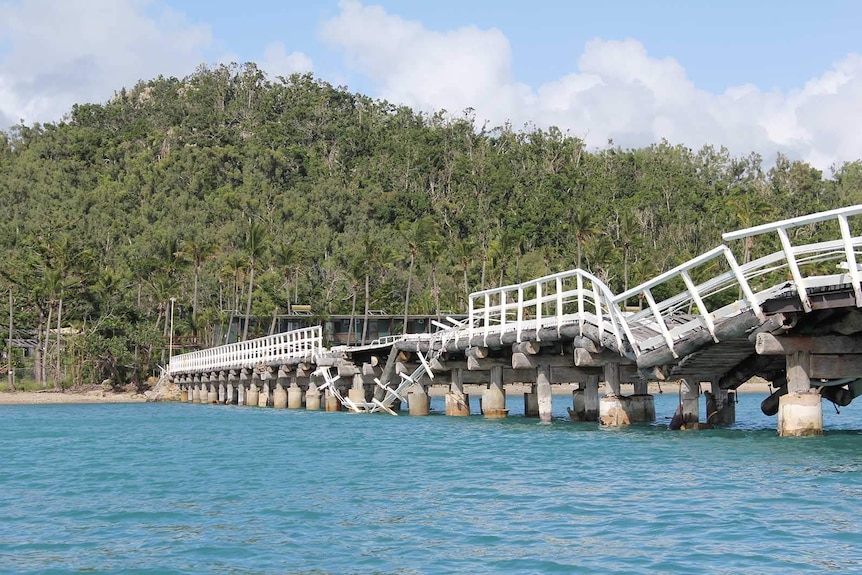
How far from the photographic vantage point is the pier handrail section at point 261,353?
48.6 meters

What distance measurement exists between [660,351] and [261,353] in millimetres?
33619

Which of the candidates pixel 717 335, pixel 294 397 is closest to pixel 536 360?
pixel 717 335

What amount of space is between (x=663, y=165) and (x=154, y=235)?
5549 cm

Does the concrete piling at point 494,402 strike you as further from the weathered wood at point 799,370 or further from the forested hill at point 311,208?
the forested hill at point 311,208

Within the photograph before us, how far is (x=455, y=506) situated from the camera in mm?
17203

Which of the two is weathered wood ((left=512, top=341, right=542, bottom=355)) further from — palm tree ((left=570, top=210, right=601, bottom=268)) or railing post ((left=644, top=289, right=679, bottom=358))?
palm tree ((left=570, top=210, right=601, bottom=268))

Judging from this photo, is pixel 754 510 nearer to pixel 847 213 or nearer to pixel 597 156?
pixel 847 213

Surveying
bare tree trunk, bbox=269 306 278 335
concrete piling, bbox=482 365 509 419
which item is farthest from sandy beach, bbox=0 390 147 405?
concrete piling, bbox=482 365 509 419

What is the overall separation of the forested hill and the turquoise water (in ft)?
205

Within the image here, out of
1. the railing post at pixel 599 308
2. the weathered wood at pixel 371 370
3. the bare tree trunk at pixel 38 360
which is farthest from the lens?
the bare tree trunk at pixel 38 360

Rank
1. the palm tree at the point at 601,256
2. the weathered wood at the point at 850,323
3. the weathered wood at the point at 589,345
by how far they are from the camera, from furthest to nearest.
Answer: the palm tree at the point at 601,256, the weathered wood at the point at 589,345, the weathered wood at the point at 850,323

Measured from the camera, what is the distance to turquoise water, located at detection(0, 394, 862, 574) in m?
13.4

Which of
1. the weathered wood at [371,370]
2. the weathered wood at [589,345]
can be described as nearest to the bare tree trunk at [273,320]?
the weathered wood at [371,370]

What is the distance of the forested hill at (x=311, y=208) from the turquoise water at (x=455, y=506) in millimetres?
62406
